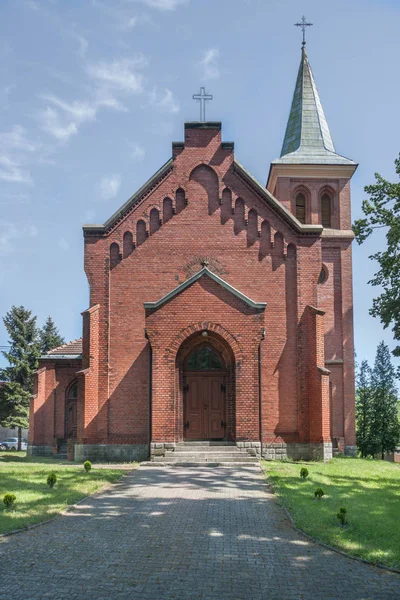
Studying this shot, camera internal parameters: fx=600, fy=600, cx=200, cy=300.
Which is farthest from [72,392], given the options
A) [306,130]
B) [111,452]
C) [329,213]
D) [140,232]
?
[306,130]

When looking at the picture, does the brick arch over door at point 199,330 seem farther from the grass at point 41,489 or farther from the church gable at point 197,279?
the grass at point 41,489

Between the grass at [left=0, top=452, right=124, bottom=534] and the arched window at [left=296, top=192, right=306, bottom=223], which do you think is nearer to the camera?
the grass at [left=0, top=452, right=124, bottom=534]

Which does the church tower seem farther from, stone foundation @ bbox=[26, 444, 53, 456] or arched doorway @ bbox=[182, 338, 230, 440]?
stone foundation @ bbox=[26, 444, 53, 456]

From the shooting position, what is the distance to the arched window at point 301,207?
30.1 m

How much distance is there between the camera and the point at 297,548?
29.3ft

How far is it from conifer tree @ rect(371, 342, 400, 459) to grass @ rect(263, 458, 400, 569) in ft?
75.6

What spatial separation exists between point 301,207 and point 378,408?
18.1m

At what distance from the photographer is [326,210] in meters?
30.1

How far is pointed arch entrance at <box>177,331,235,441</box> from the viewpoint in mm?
20297

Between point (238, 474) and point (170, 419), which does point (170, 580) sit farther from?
point (170, 419)

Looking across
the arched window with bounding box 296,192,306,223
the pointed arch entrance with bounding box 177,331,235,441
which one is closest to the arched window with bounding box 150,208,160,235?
the pointed arch entrance with bounding box 177,331,235,441

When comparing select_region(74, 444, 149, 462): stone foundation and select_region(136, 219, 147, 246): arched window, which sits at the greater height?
select_region(136, 219, 147, 246): arched window

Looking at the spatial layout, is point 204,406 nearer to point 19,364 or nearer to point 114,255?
point 114,255

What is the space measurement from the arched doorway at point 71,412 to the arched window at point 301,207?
1361 centimetres
